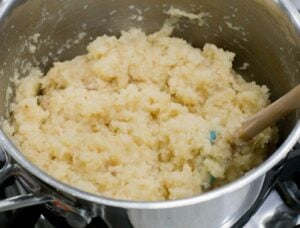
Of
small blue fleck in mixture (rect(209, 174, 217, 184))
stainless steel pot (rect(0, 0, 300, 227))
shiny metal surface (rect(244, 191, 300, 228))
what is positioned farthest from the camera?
shiny metal surface (rect(244, 191, 300, 228))

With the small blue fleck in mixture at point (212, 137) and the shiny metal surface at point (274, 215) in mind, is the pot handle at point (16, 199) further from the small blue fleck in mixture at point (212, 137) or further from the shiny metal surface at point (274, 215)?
the shiny metal surface at point (274, 215)

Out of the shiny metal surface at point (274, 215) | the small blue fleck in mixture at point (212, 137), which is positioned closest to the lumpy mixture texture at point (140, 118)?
the small blue fleck in mixture at point (212, 137)

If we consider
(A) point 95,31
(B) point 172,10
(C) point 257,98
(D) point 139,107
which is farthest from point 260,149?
(A) point 95,31

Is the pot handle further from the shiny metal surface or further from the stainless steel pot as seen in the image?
the shiny metal surface

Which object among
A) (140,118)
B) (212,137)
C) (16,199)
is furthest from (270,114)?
(16,199)

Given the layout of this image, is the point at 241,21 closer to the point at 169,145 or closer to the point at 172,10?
the point at 172,10

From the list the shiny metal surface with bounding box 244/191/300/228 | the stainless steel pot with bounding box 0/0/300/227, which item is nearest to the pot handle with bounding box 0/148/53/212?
the stainless steel pot with bounding box 0/0/300/227

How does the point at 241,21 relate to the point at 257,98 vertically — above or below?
above
